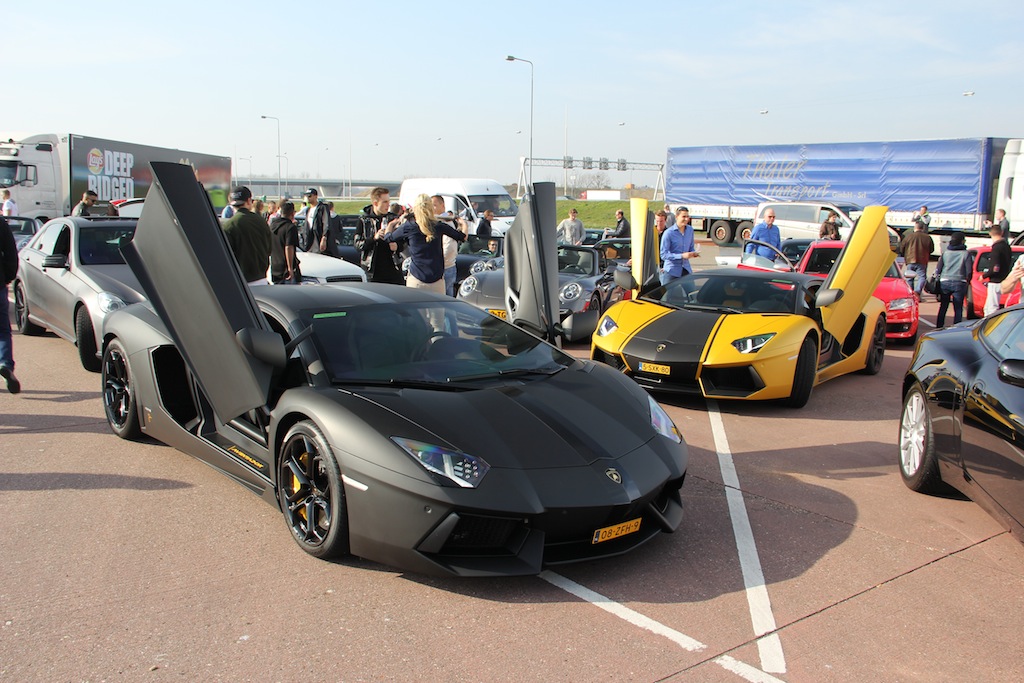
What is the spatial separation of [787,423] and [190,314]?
4850 mm

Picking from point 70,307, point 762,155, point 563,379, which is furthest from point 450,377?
point 762,155

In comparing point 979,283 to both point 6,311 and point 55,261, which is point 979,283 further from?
point 6,311

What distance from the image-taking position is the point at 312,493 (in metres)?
4.15

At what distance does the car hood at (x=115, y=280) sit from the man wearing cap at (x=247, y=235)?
0.94 meters

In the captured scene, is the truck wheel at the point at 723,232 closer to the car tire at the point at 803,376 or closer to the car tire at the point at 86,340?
the car tire at the point at 803,376

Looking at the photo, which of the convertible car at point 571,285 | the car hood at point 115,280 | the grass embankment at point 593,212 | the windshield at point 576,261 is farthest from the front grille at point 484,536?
the grass embankment at point 593,212

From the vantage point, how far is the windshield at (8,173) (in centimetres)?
2278

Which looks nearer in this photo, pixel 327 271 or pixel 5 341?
pixel 5 341

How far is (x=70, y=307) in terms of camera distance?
336 inches

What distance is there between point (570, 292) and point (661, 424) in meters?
6.85

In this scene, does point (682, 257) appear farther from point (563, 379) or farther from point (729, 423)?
point (563, 379)

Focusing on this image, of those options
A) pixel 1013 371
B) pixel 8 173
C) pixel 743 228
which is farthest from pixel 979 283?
pixel 8 173

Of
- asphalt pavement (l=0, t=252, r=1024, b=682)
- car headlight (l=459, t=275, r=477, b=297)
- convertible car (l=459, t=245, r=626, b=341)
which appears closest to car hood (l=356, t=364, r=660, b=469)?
asphalt pavement (l=0, t=252, r=1024, b=682)

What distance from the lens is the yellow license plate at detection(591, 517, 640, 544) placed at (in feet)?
12.7
